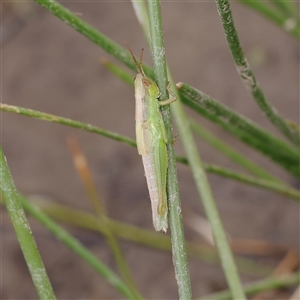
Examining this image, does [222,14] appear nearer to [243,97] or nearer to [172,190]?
[172,190]

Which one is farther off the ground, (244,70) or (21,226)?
(244,70)

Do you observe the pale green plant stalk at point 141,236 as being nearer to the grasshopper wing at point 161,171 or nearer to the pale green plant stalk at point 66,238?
the pale green plant stalk at point 66,238

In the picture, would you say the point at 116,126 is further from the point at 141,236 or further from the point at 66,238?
the point at 66,238

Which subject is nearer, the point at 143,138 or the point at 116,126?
the point at 143,138

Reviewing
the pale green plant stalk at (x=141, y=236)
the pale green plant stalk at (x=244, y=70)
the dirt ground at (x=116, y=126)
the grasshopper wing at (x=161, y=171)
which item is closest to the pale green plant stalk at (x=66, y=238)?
the grasshopper wing at (x=161, y=171)

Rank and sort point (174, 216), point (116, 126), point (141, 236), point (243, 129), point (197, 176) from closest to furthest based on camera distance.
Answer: point (174, 216), point (197, 176), point (243, 129), point (141, 236), point (116, 126)

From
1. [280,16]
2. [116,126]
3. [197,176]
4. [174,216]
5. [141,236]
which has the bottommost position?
[174,216]

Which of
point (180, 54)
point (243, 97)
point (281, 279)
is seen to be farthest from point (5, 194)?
point (180, 54)

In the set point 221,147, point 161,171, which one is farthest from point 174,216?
point 221,147
